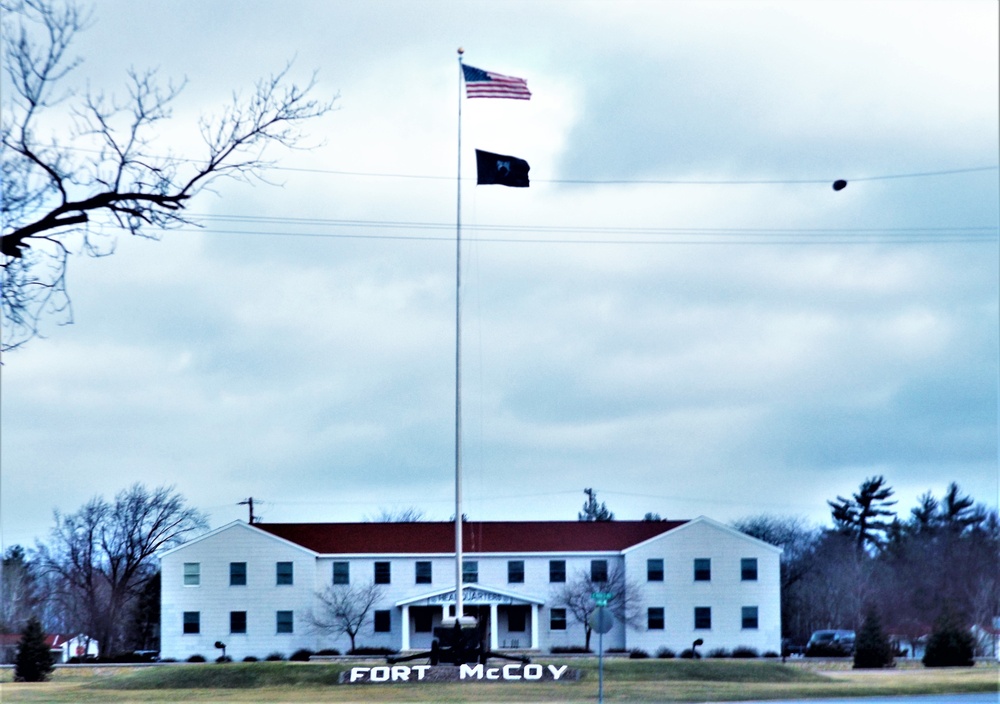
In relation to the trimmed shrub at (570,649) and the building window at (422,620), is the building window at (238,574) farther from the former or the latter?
the trimmed shrub at (570,649)

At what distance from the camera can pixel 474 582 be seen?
63.0 metres

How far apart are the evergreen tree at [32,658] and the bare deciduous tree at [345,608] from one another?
17.1 metres

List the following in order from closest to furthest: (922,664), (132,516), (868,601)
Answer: (132,516)
(922,664)
(868,601)

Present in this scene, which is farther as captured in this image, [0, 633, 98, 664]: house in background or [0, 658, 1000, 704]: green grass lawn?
[0, 633, 98, 664]: house in background

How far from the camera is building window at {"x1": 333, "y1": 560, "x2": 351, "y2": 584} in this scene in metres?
61.4

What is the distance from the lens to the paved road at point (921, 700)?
98.5 ft

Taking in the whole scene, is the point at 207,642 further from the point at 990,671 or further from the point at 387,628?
the point at 990,671

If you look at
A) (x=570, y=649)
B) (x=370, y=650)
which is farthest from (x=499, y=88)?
(x=370, y=650)

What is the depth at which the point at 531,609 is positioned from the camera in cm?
6203

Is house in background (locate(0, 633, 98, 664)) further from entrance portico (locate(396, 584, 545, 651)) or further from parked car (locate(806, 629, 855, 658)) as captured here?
parked car (locate(806, 629, 855, 658))

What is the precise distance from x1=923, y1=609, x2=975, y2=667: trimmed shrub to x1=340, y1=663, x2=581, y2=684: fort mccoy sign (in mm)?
12892

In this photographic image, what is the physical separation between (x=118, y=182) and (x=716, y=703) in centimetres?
2396

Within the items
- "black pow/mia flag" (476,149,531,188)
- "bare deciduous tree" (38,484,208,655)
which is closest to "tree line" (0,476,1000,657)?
"bare deciduous tree" (38,484,208,655)

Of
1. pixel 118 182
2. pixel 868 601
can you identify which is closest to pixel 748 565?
pixel 868 601
